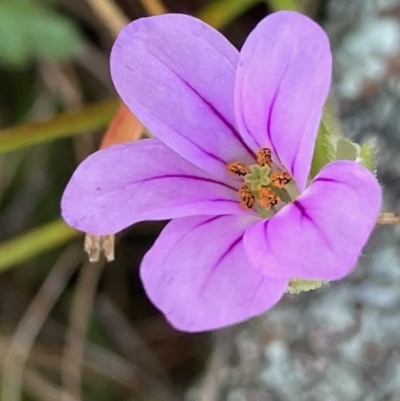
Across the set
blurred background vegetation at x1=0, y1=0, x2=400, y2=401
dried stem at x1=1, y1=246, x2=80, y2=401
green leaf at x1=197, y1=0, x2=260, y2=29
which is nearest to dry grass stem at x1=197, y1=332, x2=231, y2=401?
blurred background vegetation at x1=0, y1=0, x2=400, y2=401

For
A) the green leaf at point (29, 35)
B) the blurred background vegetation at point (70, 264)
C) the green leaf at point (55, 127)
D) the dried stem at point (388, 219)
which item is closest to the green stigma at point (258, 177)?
the dried stem at point (388, 219)

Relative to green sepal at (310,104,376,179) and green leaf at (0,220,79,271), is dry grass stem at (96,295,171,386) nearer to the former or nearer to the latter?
green leaf at (0,220,79,271)

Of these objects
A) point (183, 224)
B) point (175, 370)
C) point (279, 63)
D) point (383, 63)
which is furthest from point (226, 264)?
point (175, 370)

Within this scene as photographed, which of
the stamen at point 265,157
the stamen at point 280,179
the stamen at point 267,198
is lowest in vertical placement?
the stamen at point 267,198

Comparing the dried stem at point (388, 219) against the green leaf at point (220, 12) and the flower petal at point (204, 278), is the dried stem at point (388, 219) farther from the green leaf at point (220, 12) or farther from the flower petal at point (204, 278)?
the green leaf at point (220, 12)

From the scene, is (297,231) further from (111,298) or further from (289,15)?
(111,298)

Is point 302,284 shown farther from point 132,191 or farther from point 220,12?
point 220,12
